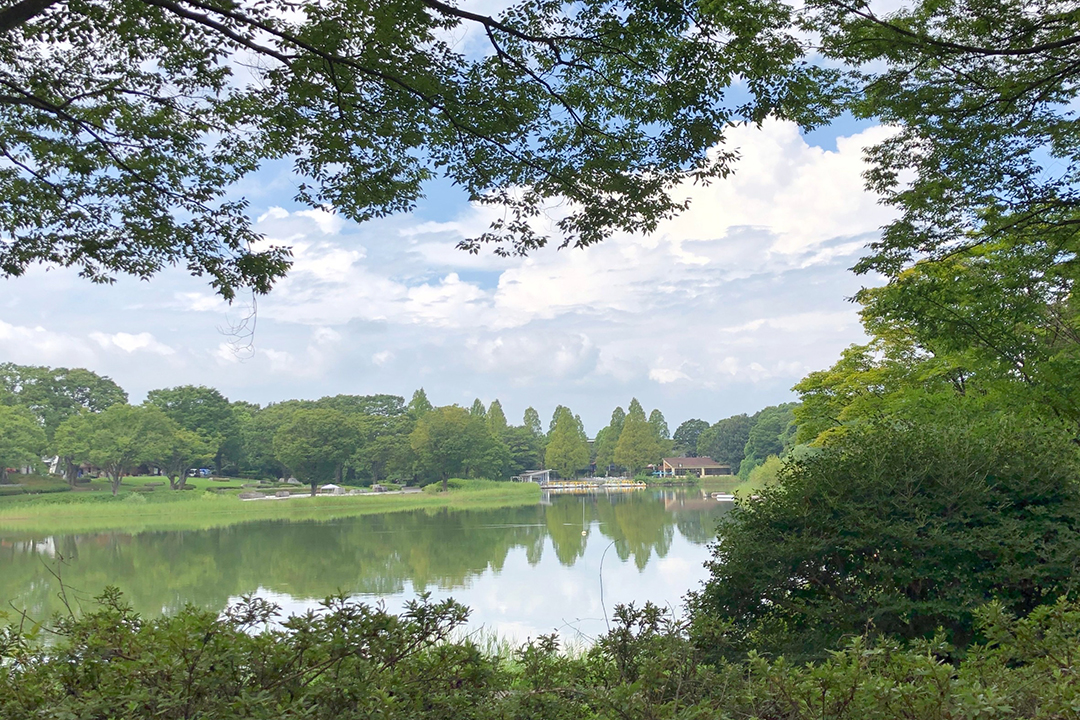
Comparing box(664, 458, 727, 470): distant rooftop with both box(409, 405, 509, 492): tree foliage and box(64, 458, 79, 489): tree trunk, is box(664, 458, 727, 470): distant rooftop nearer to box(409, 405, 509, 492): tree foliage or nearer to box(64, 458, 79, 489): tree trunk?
box(409, 405, 509, 492): tree foliage

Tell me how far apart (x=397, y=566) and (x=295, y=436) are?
111 ft

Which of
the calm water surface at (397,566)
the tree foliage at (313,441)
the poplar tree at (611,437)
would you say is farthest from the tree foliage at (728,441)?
the calm water surface at (397,566)

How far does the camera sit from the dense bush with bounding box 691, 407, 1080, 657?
396 centimetres

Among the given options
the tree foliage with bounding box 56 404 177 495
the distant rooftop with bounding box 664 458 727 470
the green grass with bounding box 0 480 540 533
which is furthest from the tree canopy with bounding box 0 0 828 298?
the distant rooftop with bounding box 664 458 727 470

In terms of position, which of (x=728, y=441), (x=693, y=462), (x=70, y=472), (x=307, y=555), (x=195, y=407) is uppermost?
(x=195, y=407)

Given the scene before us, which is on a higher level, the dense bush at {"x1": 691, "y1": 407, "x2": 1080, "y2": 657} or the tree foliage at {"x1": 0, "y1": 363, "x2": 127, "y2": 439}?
the tree foliage at {"x1": 0, "y1": 363, "x2": 127, "y2": 439}

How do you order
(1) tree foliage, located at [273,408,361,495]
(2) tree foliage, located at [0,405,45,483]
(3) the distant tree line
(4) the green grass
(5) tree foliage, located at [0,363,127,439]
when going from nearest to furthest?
(4) the green grass
(2) tree foliage, located at [0,405,45,483]
(3) the distant tree line
(5) tree foliage, located at [0,363,127,439]
(1) tree foliage, located at [273,408,361,495]

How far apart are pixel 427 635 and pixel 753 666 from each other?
101 cm

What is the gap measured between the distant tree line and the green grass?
2919mm

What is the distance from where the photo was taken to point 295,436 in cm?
4881

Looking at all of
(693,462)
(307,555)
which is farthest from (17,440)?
(693,462)

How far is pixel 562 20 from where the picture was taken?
15.5 feet

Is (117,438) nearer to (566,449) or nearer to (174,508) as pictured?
(174,508)

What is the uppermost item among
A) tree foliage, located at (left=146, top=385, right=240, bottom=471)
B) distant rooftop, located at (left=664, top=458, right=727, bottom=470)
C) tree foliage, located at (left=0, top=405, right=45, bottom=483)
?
tree foliage, located at (left=146, top=385, right=240, bottom=471)
